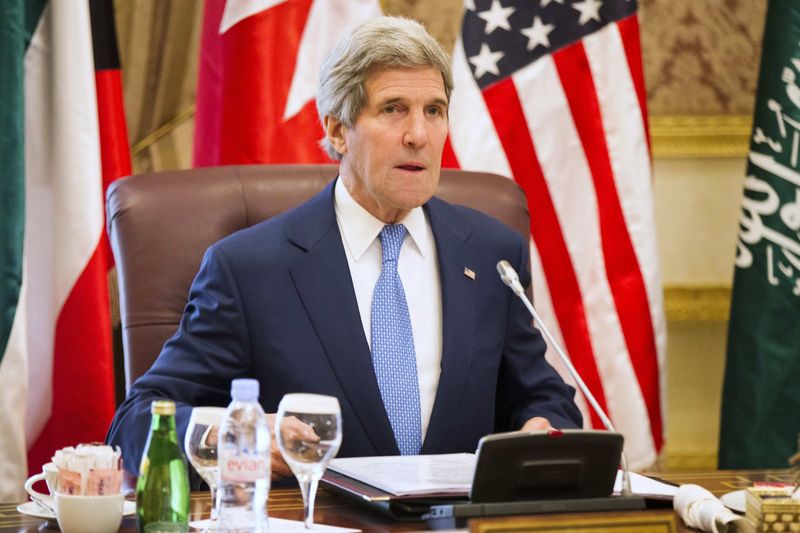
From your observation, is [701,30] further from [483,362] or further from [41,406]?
[41,406]

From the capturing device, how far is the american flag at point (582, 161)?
315 cm

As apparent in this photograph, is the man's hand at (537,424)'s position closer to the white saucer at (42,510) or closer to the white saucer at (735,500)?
the white saucer at (735,500)

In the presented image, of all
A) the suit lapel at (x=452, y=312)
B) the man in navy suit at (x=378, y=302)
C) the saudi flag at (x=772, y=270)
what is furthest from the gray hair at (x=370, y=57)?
the saudi flag at (x=772, y=270)

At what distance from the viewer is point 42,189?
2818 millimetres

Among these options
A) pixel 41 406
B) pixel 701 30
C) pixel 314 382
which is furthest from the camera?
pixel 701 30

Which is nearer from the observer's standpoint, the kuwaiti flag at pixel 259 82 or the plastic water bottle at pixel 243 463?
the plastic water bottle at pixel 243 463

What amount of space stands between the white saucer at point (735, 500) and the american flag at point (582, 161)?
1.56m

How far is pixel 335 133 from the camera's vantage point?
91.0 inches

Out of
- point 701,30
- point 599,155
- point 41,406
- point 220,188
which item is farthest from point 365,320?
point 701,30

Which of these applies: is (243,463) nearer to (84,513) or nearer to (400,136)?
(84,513)

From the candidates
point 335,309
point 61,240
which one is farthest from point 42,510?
point 61,240

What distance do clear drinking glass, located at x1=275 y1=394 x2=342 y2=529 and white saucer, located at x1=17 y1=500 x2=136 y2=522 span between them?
0.29m

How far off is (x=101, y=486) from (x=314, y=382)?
0.72 meters

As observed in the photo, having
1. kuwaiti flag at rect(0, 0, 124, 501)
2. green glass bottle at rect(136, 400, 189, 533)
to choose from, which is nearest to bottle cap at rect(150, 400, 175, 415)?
green glass bottle at rect(136, 400, 189, 533)
